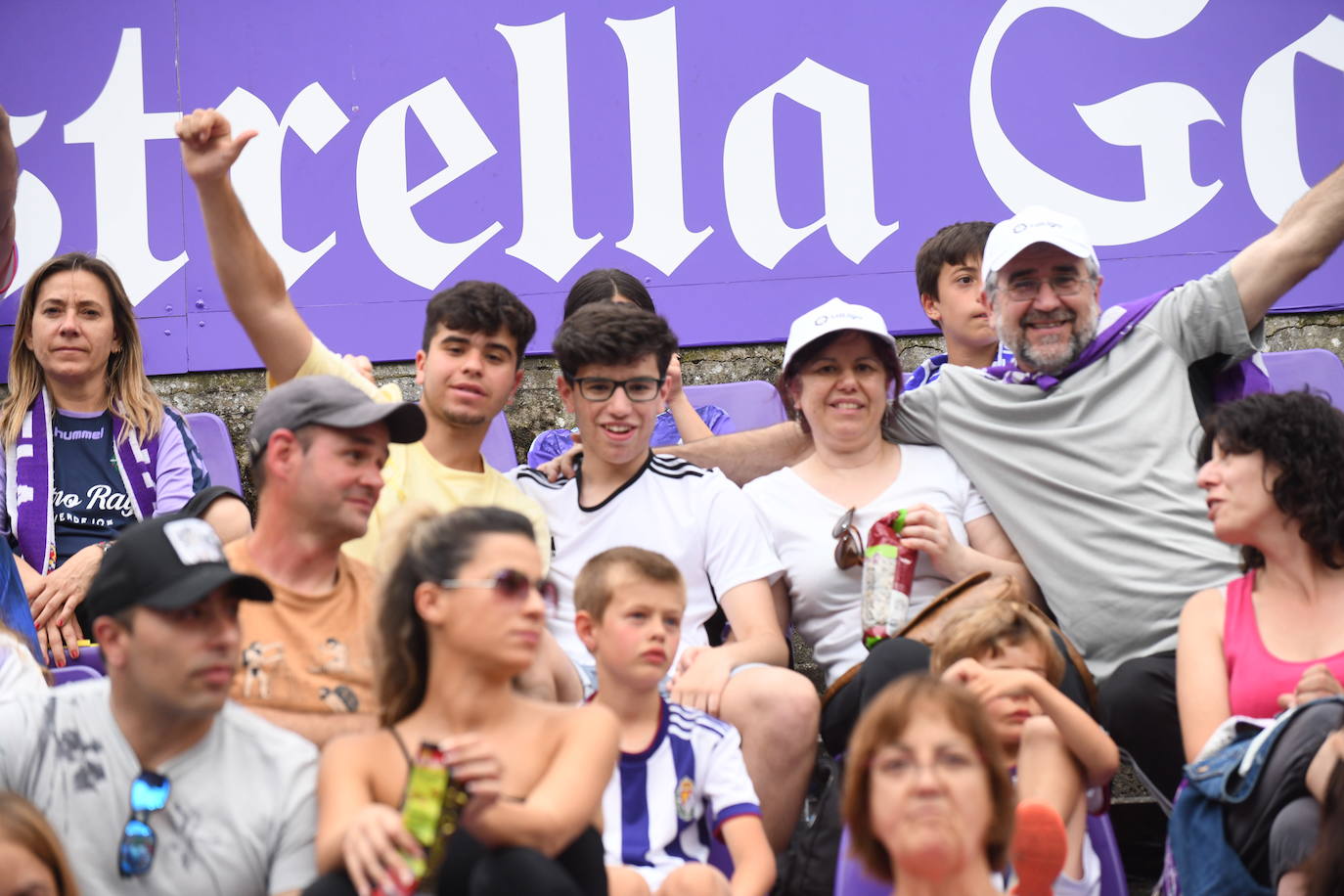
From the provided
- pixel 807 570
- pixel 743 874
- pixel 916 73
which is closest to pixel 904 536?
pixel 807 570

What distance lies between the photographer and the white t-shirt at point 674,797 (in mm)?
2252

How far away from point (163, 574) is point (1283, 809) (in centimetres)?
162

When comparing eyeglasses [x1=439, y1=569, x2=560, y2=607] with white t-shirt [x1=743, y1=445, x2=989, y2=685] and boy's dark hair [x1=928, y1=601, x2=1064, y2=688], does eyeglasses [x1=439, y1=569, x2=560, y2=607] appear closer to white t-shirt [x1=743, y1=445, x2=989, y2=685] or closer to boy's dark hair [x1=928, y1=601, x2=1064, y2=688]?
boy's dark hair [x1=928, y1=601, x2=1064, y2=688]

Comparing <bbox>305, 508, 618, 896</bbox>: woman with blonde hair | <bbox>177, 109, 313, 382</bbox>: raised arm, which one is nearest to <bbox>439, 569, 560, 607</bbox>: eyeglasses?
<bbox>305, 508, 618, 896</bbox>: woman with blonde hair

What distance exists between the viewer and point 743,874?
85.9 inches

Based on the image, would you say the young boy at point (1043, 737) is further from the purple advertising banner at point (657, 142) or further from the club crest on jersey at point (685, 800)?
the purple advertising banner at point (657, 142)

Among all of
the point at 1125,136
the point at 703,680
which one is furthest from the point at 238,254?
the point at 1125,136

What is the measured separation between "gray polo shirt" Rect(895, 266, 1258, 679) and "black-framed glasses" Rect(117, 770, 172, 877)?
1.73 meters

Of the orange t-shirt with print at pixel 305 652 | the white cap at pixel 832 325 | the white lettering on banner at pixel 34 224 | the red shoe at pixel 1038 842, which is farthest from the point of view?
the white lettering on banner at pixel 34 224

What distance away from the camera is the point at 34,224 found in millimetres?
4047

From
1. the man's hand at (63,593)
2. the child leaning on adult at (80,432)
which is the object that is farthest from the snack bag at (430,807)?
the child leaning on adult at (80,432)

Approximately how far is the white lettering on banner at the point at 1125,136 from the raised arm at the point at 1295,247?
36.8 inches

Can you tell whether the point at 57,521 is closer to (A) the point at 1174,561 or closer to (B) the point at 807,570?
(B) the point at 807,570

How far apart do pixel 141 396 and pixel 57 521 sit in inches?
13.8
